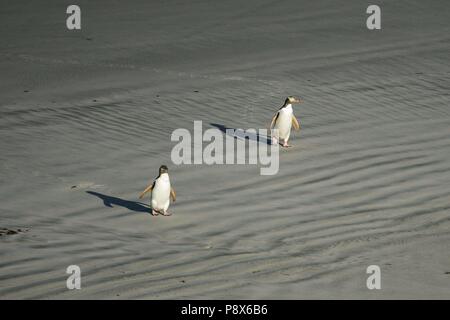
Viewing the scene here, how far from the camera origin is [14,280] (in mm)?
7531

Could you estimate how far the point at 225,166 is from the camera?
35.7ft

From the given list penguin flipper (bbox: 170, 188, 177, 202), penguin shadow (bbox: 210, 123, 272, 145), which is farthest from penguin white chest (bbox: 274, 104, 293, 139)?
penguin flipper (bbox: 170, 188, 177, 202)

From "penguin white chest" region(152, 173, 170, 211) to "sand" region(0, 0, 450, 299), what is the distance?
0.18 meters

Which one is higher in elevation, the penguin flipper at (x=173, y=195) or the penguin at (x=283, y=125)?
the penguin at (x=283, y=125)

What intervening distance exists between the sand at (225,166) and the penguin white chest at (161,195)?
0.18m

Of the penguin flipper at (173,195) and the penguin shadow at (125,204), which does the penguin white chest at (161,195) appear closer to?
the penguin flipper at (173,195)

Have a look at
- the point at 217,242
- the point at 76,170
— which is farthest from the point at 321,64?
the point at 217,242

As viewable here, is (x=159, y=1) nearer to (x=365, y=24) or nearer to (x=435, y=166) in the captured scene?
(x=365, y=24)

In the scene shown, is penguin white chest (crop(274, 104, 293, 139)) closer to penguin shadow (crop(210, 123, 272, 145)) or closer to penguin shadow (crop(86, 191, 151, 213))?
penguin shadow (crop(210, 123, 272, 145))

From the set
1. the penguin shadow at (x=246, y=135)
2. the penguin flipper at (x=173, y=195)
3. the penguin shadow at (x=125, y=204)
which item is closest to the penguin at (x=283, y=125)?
the penguin shadow at (x=246, y=135)

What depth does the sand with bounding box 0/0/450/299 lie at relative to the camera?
313 inches

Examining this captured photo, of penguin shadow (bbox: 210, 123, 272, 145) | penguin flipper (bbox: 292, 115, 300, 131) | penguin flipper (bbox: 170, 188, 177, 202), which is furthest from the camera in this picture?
penguin shadow (bbox: 210, 123, 272, 145)

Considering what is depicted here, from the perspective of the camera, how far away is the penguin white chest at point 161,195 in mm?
9164

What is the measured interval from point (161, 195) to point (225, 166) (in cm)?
180
